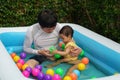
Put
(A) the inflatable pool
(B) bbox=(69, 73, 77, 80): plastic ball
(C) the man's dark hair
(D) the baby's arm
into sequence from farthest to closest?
(D) the baby's arm < (C) the man's dark hair < (B) bbox=(69, 73, 77, 80): plastic ball < (A) the inflatable pool

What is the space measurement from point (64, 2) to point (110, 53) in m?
2.57

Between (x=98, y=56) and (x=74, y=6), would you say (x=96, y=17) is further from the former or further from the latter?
(x=98, y=56)

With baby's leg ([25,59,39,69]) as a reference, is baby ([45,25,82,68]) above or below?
above

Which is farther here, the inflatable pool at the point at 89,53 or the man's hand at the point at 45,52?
the man's hand at the point at 45,52

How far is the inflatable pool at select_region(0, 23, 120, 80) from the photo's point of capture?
10.2 ft

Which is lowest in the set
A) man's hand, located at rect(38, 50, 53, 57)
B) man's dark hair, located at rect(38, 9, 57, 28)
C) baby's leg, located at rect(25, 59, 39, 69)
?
baby's leg, located at rect(25, 59, 39, 69)

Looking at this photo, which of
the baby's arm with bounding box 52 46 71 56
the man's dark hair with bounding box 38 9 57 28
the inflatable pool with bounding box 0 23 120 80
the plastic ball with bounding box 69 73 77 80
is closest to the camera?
the inflatable pool with bounding box 0 23 120 80

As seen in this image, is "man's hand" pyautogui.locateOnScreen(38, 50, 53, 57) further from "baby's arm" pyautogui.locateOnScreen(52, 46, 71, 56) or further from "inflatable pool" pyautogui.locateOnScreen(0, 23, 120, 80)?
"inflatable pool" pyautogui.locateOnScreen(0, 23, 120, 80)

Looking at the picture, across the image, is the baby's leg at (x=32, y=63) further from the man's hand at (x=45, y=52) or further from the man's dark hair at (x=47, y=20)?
the man's dark hair at (x=47, y=20)

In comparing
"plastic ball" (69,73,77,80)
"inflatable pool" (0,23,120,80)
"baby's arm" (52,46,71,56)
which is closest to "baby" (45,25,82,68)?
"baby's arm" (52,46,71,56)

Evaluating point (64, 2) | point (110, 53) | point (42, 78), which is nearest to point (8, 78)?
point (42, 78)

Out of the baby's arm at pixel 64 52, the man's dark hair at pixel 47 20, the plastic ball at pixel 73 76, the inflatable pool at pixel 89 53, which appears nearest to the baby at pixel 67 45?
the baby's arm at pixel 64 52

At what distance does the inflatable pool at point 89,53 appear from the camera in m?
3.11

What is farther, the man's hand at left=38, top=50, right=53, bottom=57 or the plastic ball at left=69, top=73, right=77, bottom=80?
the man's hand at left=38, top=50, right=53, bottom=57
